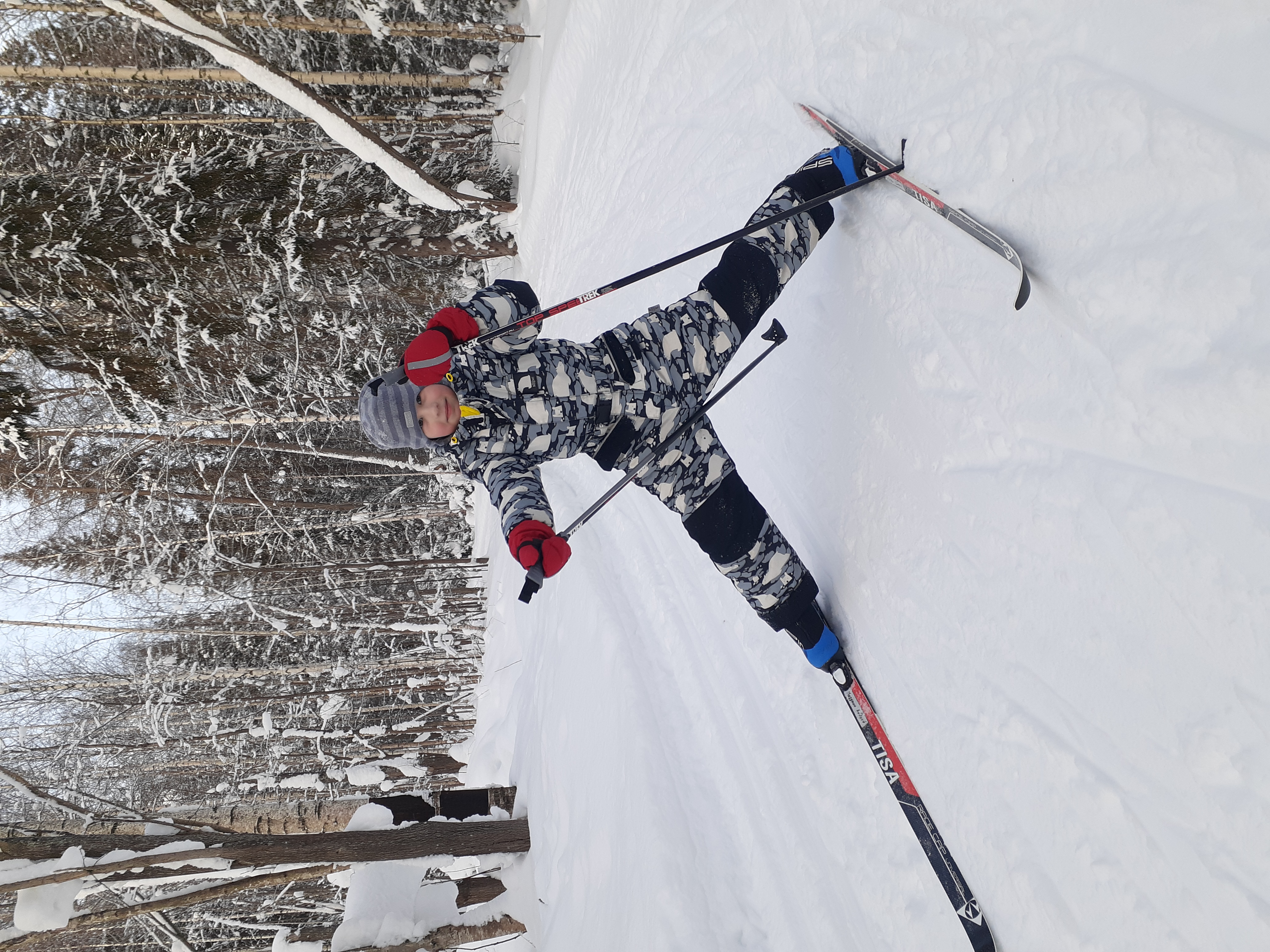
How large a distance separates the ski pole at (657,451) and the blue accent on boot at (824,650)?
858 mm

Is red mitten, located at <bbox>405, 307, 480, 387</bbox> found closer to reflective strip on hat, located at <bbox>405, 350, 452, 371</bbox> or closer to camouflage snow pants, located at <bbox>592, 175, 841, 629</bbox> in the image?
reflective strip on hat, located at <bbox>405, 350, 452, 371</bbox>

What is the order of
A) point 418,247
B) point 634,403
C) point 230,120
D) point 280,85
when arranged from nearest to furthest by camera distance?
point 634,403, point 280,85, point 230,120, point 418,247

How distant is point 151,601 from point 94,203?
492 centimetres

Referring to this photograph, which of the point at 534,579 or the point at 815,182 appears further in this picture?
the point at 815,182

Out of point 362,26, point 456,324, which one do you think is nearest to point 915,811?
point 456,324

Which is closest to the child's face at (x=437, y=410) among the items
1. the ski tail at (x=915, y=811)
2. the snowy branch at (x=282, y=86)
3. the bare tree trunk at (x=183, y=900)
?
the ski tail at (x=915, y=811)

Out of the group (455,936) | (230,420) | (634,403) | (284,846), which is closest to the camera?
(634,403)

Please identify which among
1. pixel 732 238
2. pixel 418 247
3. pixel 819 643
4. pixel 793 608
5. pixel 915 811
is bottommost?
pixel 915 811

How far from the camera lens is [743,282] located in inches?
89.4

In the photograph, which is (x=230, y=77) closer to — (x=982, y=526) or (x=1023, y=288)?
(x=1023, y=288)

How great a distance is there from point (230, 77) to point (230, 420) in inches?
143

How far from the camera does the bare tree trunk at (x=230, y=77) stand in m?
6.40

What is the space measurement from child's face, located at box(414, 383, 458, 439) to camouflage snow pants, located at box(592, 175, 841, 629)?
1.77 ft

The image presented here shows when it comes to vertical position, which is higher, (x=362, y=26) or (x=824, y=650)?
(x=362, y=26)
